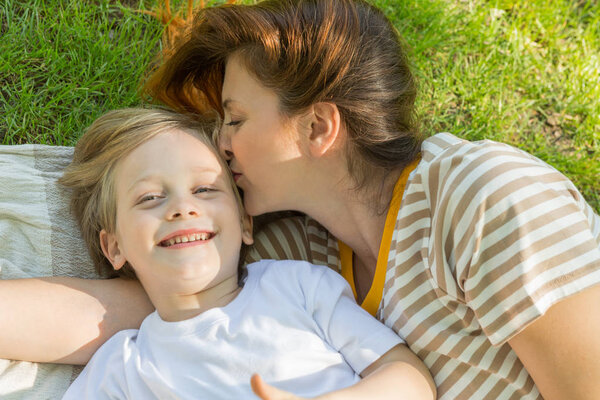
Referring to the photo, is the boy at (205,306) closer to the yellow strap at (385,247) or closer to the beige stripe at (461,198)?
the yellow strap at (385,247)

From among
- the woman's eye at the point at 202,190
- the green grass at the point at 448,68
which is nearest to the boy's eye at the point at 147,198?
the woman's eye at the point at 202,190

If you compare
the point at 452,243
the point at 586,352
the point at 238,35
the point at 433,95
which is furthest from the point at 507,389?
the point at 433,95

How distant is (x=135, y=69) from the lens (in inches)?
126

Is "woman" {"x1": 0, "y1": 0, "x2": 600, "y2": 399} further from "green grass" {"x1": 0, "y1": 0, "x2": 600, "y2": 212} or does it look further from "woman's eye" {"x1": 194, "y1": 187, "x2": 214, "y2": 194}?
"green grass" {"x1": 0, "y1": 0, "x2": 600, "y2": 212}

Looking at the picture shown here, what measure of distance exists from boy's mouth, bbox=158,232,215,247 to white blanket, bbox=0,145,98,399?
0.51 m

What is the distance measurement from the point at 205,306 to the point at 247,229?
0.37 metres

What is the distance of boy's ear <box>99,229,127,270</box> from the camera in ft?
7.87

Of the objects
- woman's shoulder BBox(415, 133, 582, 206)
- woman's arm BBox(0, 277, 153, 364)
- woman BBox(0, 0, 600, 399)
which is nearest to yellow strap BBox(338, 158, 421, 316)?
woman BBox(0, 0, 600, 399)

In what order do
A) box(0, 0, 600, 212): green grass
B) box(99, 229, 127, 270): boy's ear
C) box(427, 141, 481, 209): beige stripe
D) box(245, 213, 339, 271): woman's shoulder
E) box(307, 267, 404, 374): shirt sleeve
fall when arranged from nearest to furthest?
1. box(427, 141, 481, 209): beige stripe
2. box(307, 267, 404, 374): shirt sleeve
3. box(99, 229, 127, 270): boy's ear
4. box(245, 213, 339, 271): woman's shoulder
5. box(0, 0, 600, 212): green grass

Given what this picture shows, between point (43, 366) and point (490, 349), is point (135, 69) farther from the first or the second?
point (490, 349)

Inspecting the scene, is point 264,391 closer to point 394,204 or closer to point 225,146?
point 394,204

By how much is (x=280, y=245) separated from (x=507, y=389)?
1065 millimetres

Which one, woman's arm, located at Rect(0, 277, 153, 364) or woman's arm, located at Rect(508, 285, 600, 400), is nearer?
woman's arm, located at Rect(508, 285, 600, 400)

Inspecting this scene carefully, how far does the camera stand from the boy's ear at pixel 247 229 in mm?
2500
